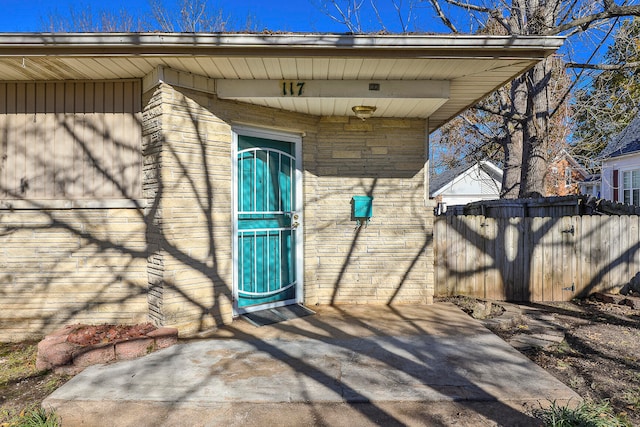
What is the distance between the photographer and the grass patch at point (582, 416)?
2.22 metres

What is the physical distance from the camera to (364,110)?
4.52 meters

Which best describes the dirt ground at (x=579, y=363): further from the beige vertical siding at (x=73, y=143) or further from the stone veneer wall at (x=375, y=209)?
the beige vertical siding at (x=73, y=143)

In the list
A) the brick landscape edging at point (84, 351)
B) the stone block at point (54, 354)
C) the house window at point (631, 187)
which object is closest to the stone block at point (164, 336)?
the brick landscape edging at point (84, 351)

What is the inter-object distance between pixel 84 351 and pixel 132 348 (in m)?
0.36

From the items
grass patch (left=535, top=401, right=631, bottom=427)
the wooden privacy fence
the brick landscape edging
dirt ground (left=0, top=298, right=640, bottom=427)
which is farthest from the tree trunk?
the brick landscape edging

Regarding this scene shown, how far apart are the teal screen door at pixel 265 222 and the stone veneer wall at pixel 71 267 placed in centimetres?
108

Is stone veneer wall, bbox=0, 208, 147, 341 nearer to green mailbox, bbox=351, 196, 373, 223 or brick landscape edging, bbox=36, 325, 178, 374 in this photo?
brick landscape edging, bbox=36, 325, 178, 374

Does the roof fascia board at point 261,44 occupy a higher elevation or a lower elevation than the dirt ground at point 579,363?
higher

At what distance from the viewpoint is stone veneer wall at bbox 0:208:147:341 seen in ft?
12.8

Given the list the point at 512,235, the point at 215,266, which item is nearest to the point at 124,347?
the point at 215,266

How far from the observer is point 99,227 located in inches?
153

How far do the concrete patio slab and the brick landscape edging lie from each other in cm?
11

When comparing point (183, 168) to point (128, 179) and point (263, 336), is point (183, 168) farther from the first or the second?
point (263, 336)

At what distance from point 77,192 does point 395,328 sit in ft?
12.2
